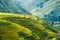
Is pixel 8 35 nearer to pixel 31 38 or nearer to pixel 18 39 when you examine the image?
pixel 18 39

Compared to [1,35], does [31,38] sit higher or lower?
lower

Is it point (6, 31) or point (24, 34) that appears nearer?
point (6, 31)

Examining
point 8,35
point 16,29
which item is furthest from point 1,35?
point 16,29

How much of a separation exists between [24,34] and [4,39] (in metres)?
31.1

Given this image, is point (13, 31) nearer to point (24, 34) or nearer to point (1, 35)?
point (24, 34)

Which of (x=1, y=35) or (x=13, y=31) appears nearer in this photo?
(x=1, y=35)

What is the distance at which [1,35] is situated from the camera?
141 meters

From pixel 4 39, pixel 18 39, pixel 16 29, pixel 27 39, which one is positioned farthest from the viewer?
pixel 16 29

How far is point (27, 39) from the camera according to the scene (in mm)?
157375

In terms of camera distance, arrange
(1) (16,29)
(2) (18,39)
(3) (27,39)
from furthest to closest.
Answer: (1) (16,29) → (3) (27,39) → (2) (18,39)

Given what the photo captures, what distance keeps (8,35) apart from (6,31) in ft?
23.1

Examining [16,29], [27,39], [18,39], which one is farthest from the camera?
[16,29]

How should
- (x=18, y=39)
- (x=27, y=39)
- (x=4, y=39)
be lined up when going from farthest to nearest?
(x=27, y=39) < (x=18, y=39) < (x=4, y=39)

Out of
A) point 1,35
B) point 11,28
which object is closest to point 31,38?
point 11,28
